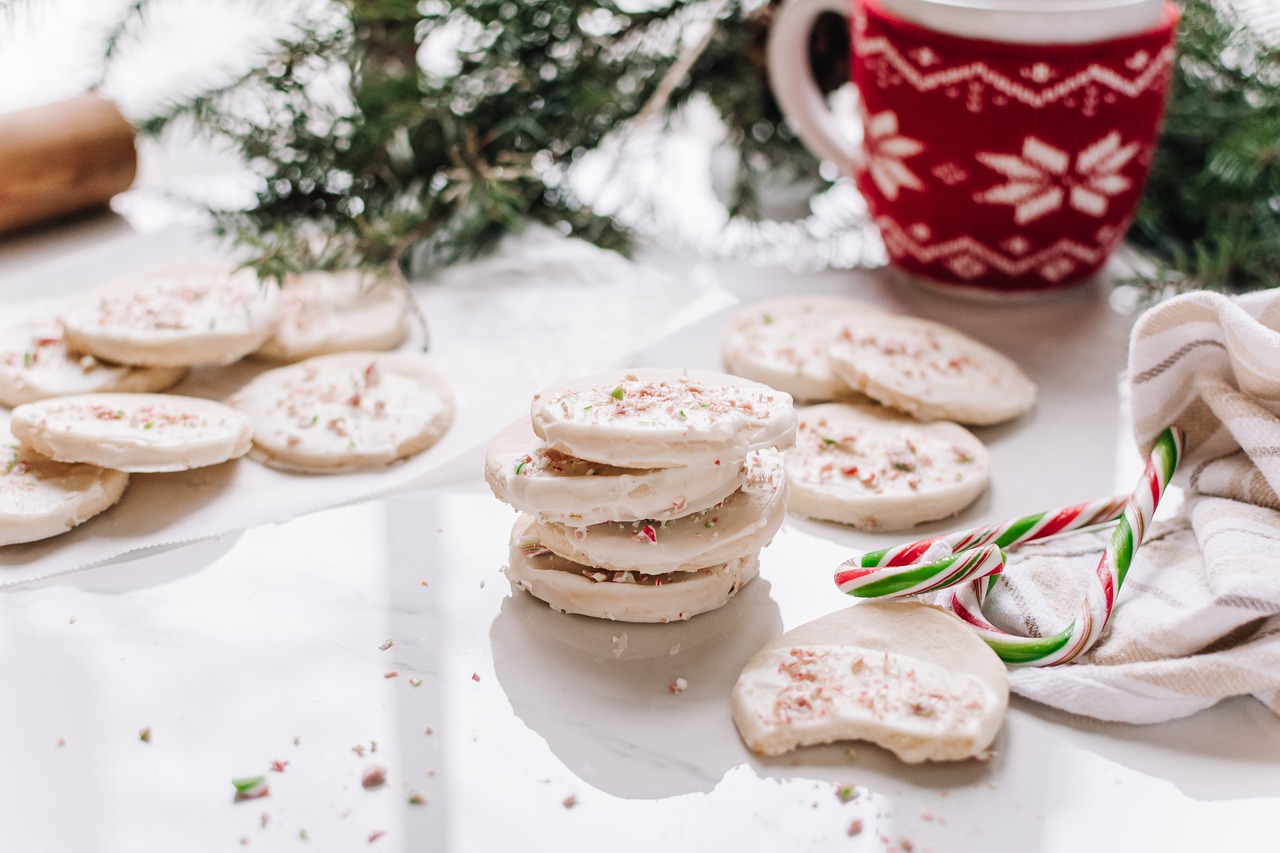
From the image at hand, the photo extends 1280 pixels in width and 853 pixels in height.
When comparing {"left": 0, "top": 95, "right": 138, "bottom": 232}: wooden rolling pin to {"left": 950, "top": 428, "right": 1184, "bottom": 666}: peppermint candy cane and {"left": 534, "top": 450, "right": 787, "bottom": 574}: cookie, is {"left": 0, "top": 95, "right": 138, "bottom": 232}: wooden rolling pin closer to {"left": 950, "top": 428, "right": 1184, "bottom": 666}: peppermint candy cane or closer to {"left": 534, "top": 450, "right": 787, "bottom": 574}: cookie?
{"left": 534, "top": 450, "right": 787, "bottom": 574}: cookie

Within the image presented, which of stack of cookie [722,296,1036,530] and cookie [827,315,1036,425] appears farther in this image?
cookie [827,315,1036,425]

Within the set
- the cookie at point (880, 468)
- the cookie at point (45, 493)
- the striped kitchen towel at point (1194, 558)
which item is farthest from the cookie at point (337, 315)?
Answer: the striped kitchen towel at point (1194, 558)

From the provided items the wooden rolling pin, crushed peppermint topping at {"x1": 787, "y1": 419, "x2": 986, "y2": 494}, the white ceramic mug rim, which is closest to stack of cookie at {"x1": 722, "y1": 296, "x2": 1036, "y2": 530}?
crushed peppermint topping at {"x1": 787, "y1": 419, "x2": 986, "y2": 494}

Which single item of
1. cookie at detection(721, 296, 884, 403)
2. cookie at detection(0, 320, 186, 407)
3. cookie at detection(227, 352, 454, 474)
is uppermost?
cookie at detection(0, 320, 186, 407)

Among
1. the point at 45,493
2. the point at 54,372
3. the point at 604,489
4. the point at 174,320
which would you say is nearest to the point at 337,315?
the point at 174,320

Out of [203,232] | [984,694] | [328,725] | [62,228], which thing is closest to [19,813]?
[328,725]

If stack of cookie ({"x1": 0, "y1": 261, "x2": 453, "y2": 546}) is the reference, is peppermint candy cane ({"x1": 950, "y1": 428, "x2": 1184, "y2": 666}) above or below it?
below

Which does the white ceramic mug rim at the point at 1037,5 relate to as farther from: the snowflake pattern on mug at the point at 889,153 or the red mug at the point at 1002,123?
the snowflake pattern on mug at the point at 889,153
